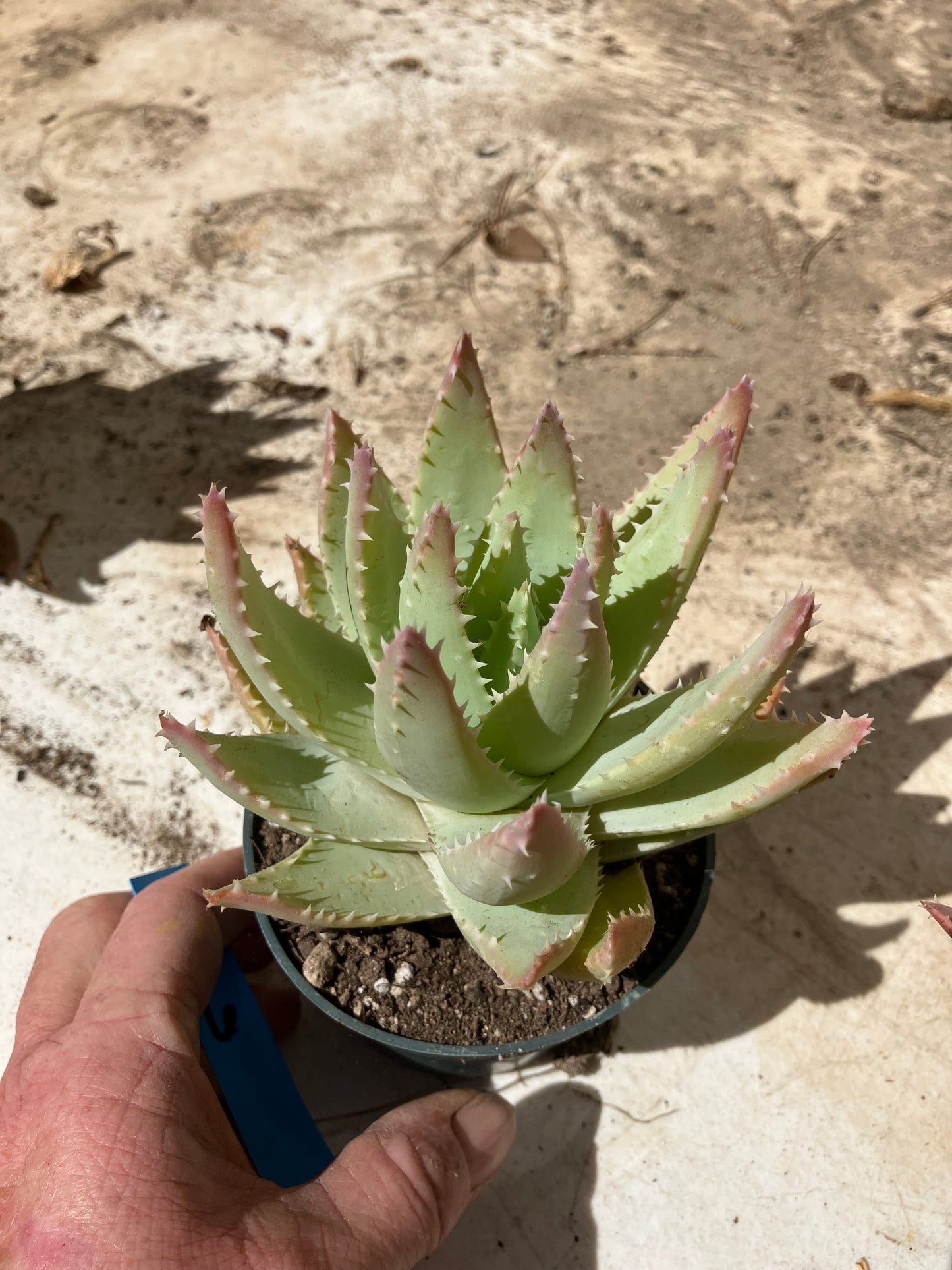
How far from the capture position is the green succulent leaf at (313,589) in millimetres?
1004

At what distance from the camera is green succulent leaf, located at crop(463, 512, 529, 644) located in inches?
33.4

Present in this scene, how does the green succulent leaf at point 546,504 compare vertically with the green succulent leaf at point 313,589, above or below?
above

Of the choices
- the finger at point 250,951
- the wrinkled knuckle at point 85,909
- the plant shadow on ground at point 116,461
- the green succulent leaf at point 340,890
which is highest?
the green succulent leaf at point 340,890

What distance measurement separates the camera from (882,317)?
1.75 meters

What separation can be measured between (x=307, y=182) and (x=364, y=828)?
1.60 metres

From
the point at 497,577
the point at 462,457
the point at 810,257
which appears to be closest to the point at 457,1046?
the point at 497,577

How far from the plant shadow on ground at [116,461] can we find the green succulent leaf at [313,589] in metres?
0.61

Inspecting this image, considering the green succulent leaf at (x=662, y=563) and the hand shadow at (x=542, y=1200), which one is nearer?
the green succulent leaf at (x=662, y=563)

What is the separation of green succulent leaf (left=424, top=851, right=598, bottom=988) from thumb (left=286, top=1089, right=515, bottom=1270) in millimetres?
231

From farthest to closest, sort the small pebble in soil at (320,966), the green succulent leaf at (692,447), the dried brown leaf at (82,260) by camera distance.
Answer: the dried brown leaf at (82,260) → the small pebble in soil at (320,966) → the green succulent leaf at (692,447)

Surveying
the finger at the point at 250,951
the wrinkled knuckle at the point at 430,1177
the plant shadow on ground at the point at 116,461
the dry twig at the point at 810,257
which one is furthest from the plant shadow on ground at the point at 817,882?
the plant shadow on ground at the point at 116,461

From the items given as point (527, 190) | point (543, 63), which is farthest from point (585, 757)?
point (543, 63)

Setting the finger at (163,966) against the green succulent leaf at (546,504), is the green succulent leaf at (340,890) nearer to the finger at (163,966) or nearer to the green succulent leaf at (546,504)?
the finger at (163,966)

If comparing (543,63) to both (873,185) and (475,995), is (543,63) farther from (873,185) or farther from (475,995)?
(475,995)
